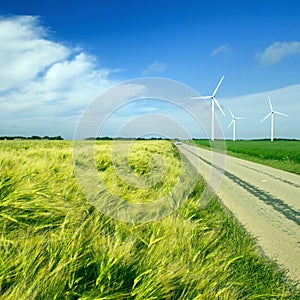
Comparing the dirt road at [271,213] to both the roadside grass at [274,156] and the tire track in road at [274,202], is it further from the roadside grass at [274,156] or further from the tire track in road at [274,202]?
the roadside grass at [274,156]

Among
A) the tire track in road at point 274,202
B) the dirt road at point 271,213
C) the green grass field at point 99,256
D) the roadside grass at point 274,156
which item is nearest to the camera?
the green grass field at point 99,256

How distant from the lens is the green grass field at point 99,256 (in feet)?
8.60

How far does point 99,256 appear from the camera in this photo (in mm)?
3023

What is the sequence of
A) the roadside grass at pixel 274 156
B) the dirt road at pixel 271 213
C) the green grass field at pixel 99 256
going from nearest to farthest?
1. the green grass field at pixel 99 256
2. the dirt road at pixel 271 213
3. the roadside grass at pixel 274 156

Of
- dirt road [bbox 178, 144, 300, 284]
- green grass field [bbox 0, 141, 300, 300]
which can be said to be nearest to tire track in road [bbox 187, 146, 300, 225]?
dirt road [bbox 178, 144, 300, 284]

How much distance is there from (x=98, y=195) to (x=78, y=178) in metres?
0.64

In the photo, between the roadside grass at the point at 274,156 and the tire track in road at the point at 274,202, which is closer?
the tire track in road at the point at 274,202

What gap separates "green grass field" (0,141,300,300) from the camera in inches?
103

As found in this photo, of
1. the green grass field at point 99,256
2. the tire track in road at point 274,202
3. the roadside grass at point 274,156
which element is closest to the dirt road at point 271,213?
the tire track in road at point 274,202

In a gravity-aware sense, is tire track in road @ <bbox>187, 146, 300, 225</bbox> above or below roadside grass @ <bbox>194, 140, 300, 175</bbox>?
below

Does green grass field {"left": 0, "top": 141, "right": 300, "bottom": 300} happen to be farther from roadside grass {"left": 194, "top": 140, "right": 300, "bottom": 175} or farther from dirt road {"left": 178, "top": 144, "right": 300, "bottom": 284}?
roadside grass {"left": 194, "top": 140, "right": 300, "bottom": 175}

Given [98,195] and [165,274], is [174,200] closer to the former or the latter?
[98,195]

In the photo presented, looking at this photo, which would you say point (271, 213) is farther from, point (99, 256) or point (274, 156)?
point (274, 156)

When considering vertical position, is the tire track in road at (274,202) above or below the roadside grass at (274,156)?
below
